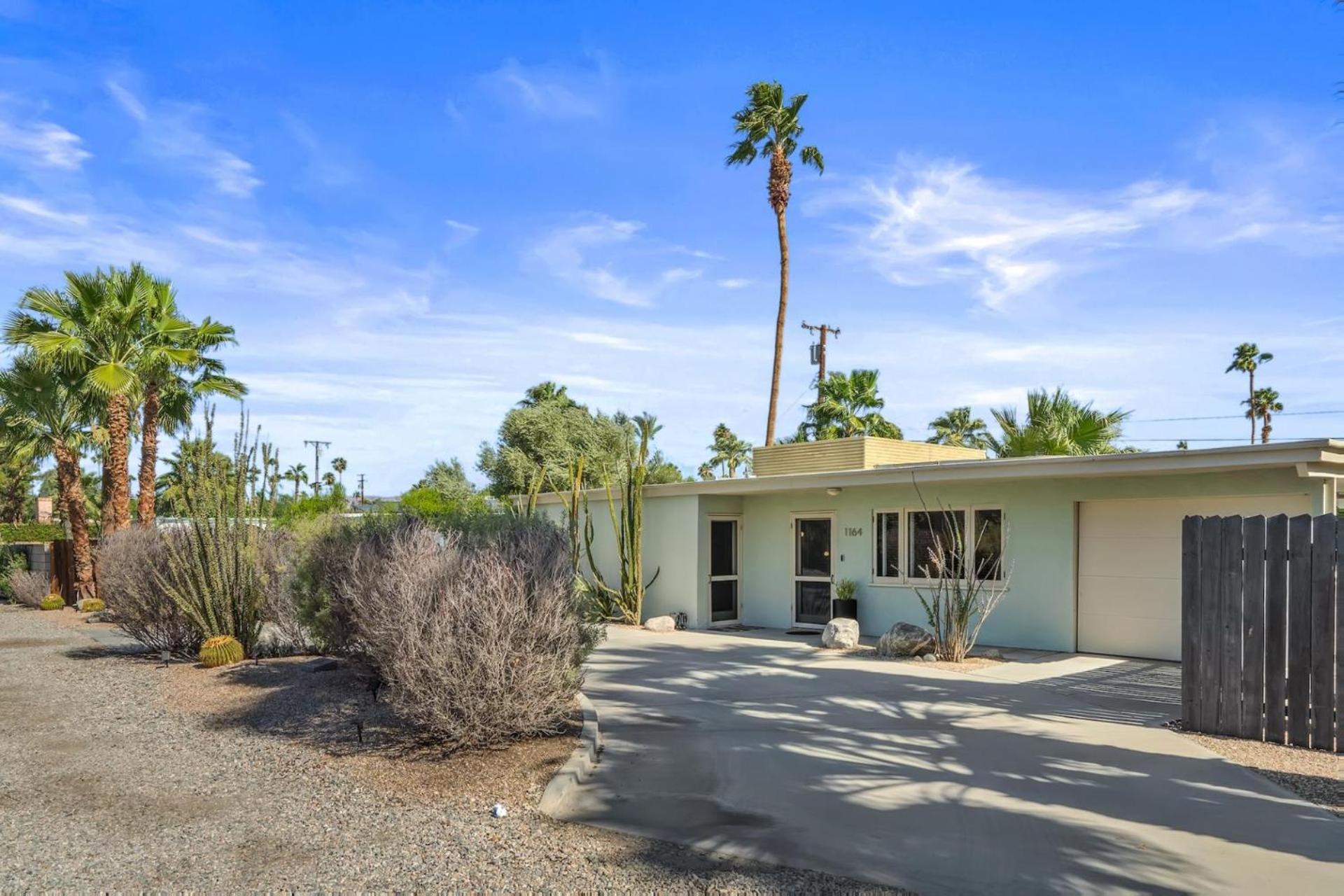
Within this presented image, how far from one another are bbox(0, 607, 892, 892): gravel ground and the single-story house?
29.6 feet

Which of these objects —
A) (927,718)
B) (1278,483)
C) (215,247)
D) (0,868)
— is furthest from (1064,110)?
(0,868)

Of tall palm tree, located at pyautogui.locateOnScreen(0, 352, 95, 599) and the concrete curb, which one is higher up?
tall palm tree, located at pyautogui.locateOnScreen(0, 352, 95, 599)

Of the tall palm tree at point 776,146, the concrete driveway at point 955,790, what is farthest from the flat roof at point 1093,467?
the tall palm tree at point 776,146

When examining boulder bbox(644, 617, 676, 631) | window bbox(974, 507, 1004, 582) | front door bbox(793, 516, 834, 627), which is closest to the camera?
window bbox(974, 507, 1004, 582)

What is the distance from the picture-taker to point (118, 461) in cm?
2305

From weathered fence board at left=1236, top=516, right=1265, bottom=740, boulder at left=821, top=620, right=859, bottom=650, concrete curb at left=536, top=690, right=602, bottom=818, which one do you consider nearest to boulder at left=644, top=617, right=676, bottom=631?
boulder at left=821, top=620, right=859, bottom=650

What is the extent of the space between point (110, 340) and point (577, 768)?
20621 mm

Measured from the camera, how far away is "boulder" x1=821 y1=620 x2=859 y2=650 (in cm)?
1461

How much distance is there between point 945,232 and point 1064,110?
412 cm

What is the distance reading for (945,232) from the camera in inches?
725

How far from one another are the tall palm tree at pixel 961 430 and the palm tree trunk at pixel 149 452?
1106 inches

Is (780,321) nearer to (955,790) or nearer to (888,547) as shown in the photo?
(888,547)

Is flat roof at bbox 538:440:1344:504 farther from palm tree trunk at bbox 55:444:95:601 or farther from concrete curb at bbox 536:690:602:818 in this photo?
palm tree trunk at bbox 55:444:95:601

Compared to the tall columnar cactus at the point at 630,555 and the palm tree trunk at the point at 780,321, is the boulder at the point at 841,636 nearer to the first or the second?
the tall columnar cactus at the point at 630,555
